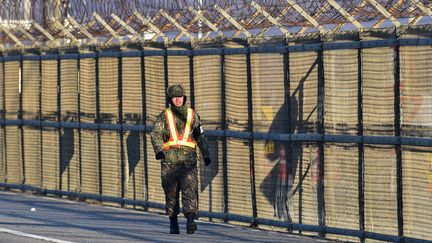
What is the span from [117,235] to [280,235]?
1924 millimetres

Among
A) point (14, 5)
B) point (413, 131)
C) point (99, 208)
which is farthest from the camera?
point (14, 5)

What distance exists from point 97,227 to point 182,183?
5.08 ft

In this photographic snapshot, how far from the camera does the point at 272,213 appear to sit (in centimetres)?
1725

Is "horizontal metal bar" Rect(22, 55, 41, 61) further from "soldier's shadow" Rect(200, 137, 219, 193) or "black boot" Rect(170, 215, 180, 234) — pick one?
"black boot" Rect(170, 215, 180, 234)

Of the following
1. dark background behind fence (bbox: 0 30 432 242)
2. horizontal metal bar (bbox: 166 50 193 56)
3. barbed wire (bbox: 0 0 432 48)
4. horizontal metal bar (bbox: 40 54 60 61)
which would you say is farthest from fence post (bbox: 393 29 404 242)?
horizontal metal bar (bbox: 40 54 60 61)

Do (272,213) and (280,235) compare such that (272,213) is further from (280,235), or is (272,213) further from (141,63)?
(141,63)

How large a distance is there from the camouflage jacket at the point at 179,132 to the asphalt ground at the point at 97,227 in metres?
0.91

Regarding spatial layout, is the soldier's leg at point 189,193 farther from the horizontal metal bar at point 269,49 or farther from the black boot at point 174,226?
the horizontal metal bar at point 269,49

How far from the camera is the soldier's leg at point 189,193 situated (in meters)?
16.4

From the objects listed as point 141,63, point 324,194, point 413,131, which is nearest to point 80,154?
point 141,63

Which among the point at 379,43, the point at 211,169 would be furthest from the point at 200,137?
the point at 379,43

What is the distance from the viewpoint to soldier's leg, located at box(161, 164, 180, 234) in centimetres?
1638

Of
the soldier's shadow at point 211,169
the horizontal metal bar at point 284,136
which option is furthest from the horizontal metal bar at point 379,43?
the soldier's shadow at point 211,169

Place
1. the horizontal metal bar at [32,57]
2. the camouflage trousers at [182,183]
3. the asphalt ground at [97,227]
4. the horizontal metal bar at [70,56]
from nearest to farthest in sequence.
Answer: the asphalt ground at [97,227] < the camouflage trousers at [182,183] < the horizontal metal bar at [70,56] < the horizontal metal bar at [32,57]
